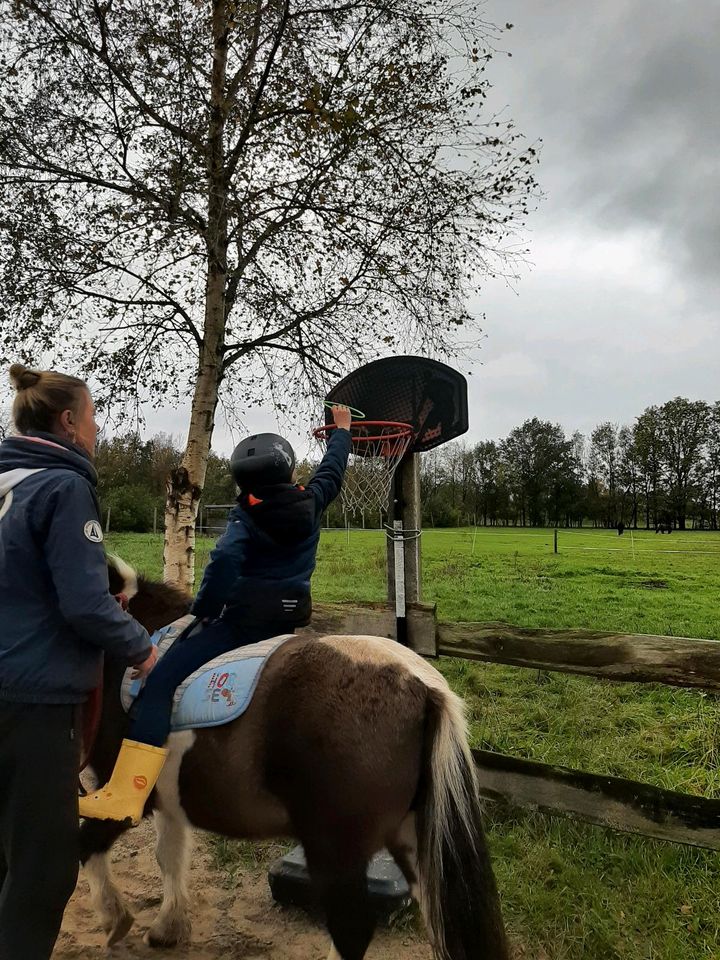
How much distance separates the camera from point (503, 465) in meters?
48.4

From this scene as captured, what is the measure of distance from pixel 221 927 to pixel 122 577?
194 centimetres

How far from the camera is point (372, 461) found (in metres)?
4.36

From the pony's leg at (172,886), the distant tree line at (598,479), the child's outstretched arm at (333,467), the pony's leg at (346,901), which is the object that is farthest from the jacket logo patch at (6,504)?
the distant tree line at (598,479)

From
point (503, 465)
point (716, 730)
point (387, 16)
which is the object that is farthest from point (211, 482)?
point (503, 465)

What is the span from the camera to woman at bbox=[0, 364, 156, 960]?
1955 millimetres

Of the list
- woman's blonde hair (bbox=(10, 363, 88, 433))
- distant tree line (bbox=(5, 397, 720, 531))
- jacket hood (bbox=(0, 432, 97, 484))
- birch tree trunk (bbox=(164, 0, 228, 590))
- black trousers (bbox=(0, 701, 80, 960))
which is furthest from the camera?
distant tree line (bbox=(5, 397, 720, 531))

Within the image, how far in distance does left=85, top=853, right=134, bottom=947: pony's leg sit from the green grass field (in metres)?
1.98

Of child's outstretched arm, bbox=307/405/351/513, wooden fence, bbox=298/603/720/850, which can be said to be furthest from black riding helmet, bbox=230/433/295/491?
wooden fence, bbox=298/603/720/850

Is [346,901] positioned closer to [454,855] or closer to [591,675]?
[454,855]

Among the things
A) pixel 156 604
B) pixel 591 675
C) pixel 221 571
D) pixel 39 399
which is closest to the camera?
pixel 39 399

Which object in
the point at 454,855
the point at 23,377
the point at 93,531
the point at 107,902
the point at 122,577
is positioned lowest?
the point at 107,902

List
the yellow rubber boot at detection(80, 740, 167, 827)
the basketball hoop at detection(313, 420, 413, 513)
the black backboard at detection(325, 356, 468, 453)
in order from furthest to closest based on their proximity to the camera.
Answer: the black backboard at detection(325, 356, 468, 453)
the basketball hoop at detection(313, 420, 413, 513)
the yellow rubber boot at detection(80, 740, 167, 827)

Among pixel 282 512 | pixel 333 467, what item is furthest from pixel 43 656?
pixel 333 467

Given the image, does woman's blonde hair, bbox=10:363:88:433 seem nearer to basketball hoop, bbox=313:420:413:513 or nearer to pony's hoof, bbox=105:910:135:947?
basketball hoop, bbox=313:420:413:513
